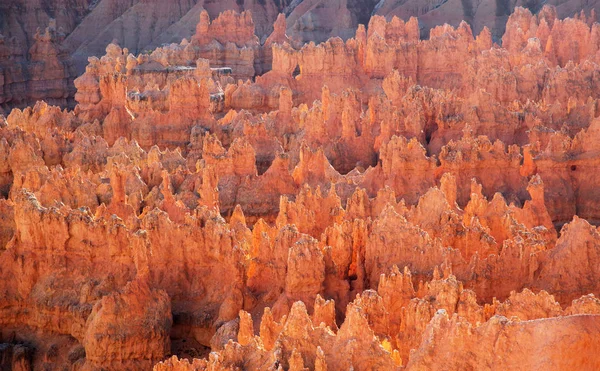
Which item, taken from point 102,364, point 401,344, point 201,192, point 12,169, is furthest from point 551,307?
point 12,169

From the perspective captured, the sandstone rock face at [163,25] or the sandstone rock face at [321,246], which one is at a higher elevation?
the sandstone rock face at [163,25]

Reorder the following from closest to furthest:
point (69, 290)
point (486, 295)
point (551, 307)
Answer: point (551, 307)
point (486, 295)
point (69, 290)

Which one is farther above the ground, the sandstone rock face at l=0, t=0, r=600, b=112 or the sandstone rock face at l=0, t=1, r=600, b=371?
the sandstone rock face at l=0, t=0, r=600, b=112

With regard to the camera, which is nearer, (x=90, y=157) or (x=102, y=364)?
(x=102, y=364)

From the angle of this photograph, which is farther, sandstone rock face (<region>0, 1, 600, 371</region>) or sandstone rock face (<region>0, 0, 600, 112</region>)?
sandstone rock face (<region>0, 0, 600, 112</region>)

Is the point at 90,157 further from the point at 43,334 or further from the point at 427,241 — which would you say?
the point at 427,241

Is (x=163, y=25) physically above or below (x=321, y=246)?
above

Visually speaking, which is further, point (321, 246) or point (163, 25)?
point (163, 25)

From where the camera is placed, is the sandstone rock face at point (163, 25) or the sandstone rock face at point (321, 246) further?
the sandstone rock face at point (163, 25)
